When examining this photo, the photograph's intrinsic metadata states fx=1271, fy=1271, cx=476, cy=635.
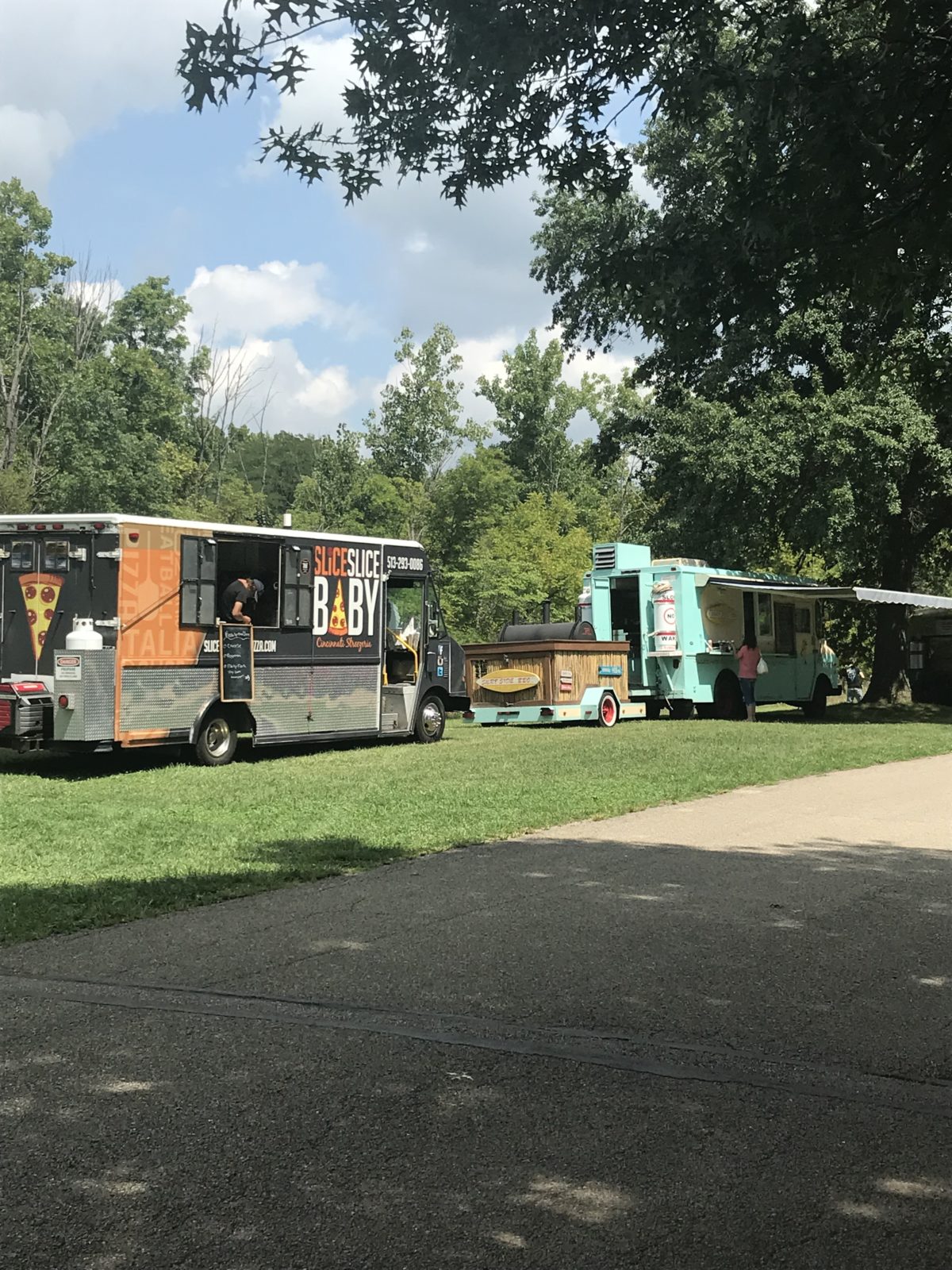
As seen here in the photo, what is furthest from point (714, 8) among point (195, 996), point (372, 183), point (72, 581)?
point (72, 581)

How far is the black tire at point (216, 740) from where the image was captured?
15.3m

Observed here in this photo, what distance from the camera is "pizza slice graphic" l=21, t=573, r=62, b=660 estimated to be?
14.5m

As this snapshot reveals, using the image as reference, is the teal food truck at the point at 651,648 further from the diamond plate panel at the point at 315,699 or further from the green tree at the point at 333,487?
the green tree at the point at 333,487

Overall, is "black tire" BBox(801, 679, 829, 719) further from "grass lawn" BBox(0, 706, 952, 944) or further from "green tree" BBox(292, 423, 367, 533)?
"green tree" BBox(292, 423, 367, 533)

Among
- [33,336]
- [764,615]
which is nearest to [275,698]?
[764,615]

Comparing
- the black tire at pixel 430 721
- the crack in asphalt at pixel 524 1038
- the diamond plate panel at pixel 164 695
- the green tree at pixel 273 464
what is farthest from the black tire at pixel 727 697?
the green tree at pixel 273 464

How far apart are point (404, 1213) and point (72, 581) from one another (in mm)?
12190

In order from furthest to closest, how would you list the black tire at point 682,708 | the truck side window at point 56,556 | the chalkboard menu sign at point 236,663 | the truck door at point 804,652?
the truck door at point 804,652 → the black tire at point 682,708 → the chalkboard menu sign at point 236,663 → the truck side window at point 56,556

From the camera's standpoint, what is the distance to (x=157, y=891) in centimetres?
747

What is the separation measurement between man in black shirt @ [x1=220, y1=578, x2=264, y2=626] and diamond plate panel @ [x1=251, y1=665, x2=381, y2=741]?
0.71m

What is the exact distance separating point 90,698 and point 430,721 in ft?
21.0

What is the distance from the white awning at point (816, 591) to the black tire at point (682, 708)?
2.42m

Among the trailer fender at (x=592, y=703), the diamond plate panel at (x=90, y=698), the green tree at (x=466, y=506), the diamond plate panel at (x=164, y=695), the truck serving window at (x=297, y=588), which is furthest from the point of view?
the green tree at (x=466, y=506)

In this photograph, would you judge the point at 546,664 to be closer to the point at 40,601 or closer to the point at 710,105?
the point at 40,601
